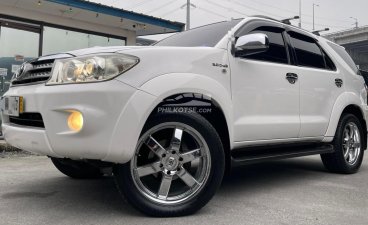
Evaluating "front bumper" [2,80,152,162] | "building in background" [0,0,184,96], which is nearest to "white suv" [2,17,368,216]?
"front bumper" [2,80,152,162]

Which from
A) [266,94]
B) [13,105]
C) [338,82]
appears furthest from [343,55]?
[13,105]

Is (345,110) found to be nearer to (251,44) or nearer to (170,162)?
(251,44)

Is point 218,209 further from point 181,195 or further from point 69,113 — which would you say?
point 69,113

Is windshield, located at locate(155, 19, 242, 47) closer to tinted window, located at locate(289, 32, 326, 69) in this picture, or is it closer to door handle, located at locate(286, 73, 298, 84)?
door handle, located at locate(286, 73, 298, 84)

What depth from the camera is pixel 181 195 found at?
3092mm

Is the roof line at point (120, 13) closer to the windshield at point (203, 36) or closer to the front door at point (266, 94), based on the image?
the windshield at point (203, 36)

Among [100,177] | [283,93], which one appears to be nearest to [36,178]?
[100,177]

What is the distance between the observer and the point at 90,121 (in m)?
2.68

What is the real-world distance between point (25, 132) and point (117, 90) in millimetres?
856

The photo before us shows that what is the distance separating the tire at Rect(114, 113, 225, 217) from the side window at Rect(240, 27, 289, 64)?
132 centimetres

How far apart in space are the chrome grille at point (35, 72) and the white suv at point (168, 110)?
0.02 m

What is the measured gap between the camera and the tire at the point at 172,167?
9.53 feet

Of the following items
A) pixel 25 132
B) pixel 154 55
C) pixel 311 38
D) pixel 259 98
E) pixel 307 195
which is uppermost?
pixel 311 38

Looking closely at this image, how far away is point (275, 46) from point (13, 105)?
2.70 meters
